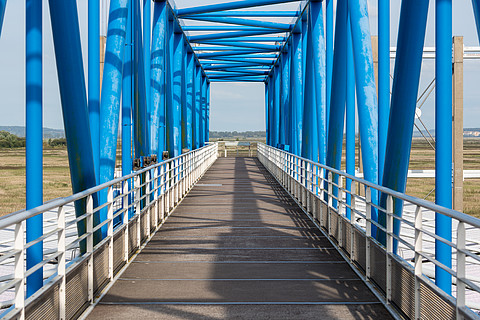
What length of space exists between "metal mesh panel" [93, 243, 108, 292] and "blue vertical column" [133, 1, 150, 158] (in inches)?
231

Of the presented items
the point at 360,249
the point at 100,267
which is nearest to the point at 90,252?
the point at 100,267

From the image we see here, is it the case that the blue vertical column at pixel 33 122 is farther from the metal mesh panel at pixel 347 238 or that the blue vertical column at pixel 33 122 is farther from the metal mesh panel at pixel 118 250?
the metal mesh panel at pixel 347 238

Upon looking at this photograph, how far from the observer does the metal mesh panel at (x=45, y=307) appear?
396 centimetres

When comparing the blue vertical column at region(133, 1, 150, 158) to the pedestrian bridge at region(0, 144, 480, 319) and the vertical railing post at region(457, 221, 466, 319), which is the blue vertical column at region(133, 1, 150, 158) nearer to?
the pedestrian bridge at region(0, 144, 480, 319)

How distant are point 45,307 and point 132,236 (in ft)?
11.5

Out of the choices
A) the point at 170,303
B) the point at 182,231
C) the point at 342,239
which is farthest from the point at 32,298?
the point at 182,231

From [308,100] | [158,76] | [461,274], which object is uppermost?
[158,76]

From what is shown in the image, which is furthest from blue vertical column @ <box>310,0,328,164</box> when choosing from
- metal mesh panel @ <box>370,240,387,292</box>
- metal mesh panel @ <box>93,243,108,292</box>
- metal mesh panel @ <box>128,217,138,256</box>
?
metal mesh panel @ <box>93,243,108,292</box>

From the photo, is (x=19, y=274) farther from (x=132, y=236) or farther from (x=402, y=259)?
(x=132, y=236)

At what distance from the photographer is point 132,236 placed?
7.76m

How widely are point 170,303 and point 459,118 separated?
60.5ft

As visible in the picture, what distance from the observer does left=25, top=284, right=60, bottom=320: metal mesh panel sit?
3.96 meters

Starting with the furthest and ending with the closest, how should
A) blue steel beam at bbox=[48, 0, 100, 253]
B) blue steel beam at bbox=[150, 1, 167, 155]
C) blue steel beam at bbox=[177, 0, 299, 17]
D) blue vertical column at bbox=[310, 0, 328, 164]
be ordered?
blue steel beam at bbox=[177, 0, 299, 17] < blue vertical column at bbox=[310, 0, 328, 164] < blue steel beam at bbox=[150, 1, 167, 155] < blue steel beam at bbox=[48, 0, 100, 253]

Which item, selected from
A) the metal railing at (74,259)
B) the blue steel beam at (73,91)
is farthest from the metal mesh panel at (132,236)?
the blue steel beam at (73,91)
